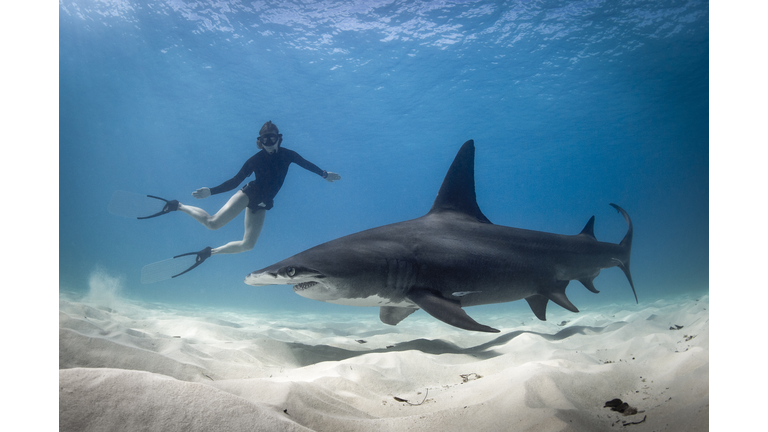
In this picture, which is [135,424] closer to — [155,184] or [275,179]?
[275,179]

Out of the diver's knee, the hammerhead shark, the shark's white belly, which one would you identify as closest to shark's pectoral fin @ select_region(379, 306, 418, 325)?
the hammerhead shark

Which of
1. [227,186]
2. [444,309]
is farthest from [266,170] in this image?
[444,309]

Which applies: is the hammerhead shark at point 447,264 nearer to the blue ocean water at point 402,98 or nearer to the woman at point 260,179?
the blue ocean water at point 402,98

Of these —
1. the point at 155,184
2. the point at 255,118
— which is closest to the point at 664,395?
the point at 255,118

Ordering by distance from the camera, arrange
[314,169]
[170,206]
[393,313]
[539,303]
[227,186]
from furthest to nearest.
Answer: [314,169]
[227,186]
[170,206]
[539,303]
[393,313]

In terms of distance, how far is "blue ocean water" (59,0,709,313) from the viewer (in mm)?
6746

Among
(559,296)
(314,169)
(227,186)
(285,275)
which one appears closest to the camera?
(285,275)

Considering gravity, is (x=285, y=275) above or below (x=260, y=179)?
below

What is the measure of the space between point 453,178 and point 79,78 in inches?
1221

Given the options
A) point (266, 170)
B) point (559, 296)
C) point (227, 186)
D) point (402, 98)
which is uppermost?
point (402, 98)

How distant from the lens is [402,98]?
84.7 feet

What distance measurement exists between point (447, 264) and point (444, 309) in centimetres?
67

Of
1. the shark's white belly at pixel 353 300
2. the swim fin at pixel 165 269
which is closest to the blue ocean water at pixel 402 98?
the swim fin at pixel 165 269

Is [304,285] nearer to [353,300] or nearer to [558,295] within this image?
[353,300]
